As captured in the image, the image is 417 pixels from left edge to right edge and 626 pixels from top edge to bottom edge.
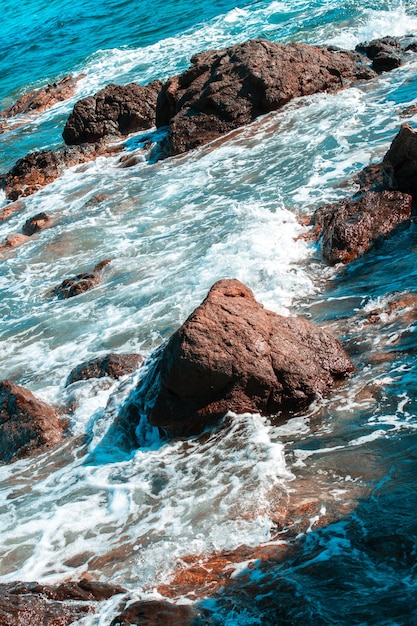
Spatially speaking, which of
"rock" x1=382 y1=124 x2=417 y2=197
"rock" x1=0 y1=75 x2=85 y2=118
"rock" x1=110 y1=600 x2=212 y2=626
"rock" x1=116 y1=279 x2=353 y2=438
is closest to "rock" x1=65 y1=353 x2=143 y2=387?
"rock" x1=116 y1=279 x2=353 y2=438

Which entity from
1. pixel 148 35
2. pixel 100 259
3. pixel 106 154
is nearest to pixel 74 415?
pixel 100 259

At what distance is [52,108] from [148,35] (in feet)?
19.6

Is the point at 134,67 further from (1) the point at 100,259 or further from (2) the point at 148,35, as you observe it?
(1) the point at 100,259

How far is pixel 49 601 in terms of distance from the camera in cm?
404

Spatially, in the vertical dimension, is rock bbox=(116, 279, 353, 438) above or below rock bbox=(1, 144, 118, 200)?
below

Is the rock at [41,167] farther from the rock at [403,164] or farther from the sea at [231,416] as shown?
the rock at [403,164]

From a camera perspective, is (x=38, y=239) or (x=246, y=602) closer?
(x=246, y=602)

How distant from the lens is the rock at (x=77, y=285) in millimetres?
9891

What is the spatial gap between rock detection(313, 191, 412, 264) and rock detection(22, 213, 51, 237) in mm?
6101

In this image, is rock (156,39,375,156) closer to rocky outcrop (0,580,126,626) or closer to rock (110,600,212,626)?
rocky outcrop (0,580,126,626)

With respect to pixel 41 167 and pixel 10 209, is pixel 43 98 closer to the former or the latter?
pixel 41 167

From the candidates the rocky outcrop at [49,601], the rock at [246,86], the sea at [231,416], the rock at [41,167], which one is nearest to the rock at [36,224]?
the sea at [231,416]

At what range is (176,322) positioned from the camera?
830 cm

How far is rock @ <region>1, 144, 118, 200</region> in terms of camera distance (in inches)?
612
